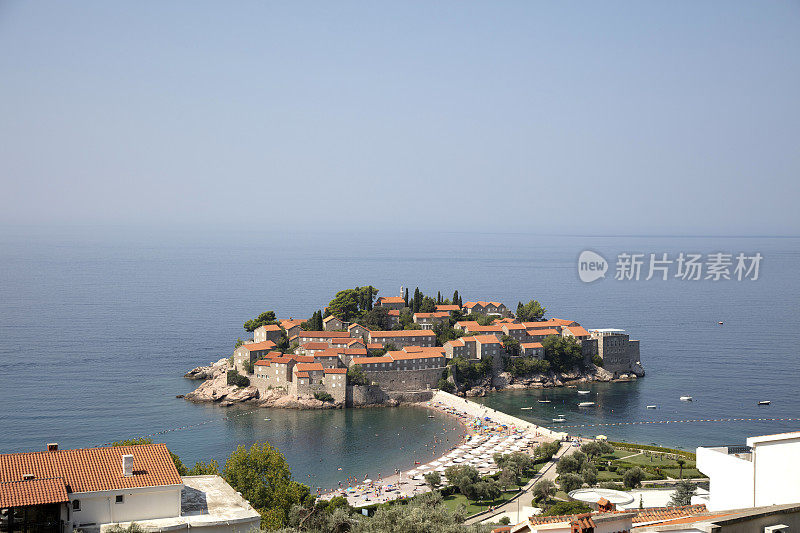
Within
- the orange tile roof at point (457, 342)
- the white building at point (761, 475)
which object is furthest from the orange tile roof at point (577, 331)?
the white building at point (761, 475)

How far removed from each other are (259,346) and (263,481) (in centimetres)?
A: 2308

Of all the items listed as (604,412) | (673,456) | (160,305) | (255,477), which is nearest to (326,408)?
(604,412)

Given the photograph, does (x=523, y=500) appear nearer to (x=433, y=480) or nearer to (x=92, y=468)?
(x=433, y=480)

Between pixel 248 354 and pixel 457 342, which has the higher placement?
pixel 457 342

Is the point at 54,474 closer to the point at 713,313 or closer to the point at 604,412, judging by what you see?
the point at 604,412

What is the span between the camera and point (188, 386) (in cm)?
3906

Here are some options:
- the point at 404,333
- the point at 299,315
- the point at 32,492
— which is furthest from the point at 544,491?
the point at 299,315

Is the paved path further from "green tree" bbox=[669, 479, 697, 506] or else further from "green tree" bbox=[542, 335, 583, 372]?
"green tree" bbox=[542, 335, 583, 372]

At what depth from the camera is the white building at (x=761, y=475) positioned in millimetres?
5445

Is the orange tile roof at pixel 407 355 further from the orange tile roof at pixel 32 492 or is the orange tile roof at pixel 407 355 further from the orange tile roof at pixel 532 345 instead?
the orange tile roof at pixel 32 492

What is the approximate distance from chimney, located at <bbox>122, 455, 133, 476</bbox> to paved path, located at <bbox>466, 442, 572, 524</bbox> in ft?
33.9

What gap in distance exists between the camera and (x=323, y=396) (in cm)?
3591

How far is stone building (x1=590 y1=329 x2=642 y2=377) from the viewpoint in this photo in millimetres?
43312

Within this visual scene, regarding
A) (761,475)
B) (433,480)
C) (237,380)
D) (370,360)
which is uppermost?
(761,475)
